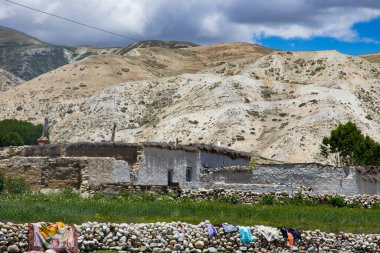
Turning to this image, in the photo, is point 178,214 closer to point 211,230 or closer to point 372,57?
point 211,230

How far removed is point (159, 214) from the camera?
2359cm

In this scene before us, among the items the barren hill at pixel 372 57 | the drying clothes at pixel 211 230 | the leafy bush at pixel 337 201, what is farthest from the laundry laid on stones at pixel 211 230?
the barren hill at pixel 372 57

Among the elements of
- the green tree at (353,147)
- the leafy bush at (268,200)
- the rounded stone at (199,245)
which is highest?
the green tree at (353,147)

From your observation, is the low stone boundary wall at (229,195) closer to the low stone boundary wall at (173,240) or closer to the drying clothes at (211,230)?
the low stone boundary wall at (173,240)

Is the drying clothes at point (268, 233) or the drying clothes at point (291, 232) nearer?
the drying clothes at point (268, 233)

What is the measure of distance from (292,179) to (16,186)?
49.0ft

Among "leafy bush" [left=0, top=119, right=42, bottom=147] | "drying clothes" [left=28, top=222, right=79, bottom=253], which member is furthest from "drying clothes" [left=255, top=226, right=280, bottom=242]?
"leafy bush" [left=0, top=119, right=42, bottom=147]

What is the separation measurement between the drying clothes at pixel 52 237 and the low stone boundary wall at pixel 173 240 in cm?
25

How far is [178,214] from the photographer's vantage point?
2366cm

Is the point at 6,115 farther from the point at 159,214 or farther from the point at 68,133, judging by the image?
the point at 159,214

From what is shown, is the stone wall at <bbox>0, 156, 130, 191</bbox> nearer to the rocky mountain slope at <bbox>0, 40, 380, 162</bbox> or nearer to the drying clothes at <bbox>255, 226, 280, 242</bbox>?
the drying clothes at <bbox>255, 226, 280, 242</bbox>

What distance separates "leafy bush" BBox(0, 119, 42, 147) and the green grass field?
5665 cm

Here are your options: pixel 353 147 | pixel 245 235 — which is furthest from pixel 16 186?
pixel 353 147

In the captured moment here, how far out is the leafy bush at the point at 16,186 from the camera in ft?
105
